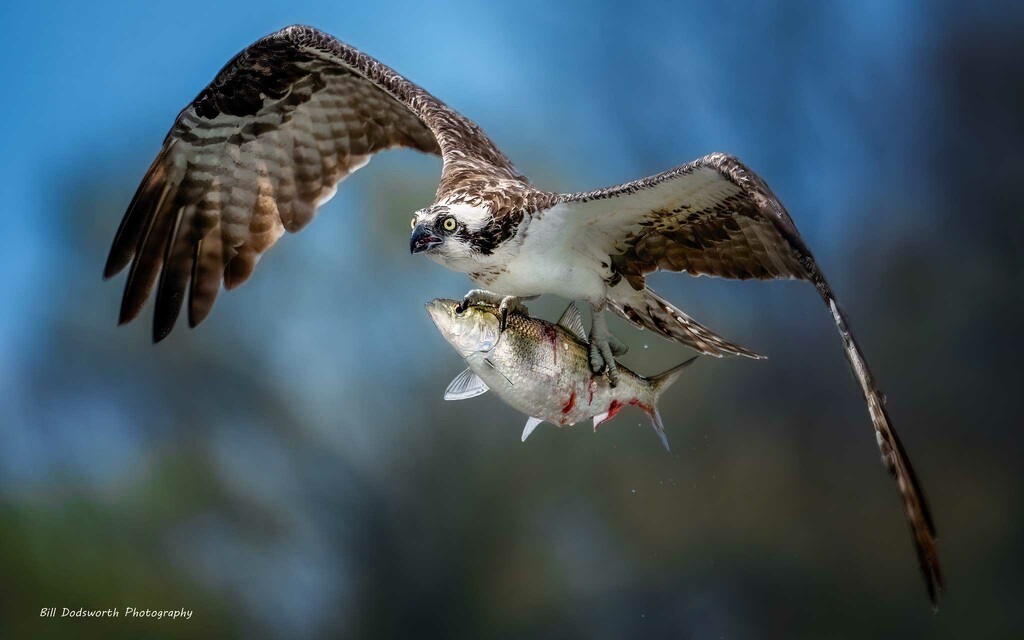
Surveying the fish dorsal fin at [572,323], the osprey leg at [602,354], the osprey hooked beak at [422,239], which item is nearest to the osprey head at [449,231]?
the osprey hooked beak at [422,239]

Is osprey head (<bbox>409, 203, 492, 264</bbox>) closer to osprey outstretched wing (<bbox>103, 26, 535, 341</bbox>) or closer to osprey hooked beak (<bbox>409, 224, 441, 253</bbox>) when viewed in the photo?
osprey hooked beak (<bbox>409, 224, 441, 253</bbox>)

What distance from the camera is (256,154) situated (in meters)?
5.11

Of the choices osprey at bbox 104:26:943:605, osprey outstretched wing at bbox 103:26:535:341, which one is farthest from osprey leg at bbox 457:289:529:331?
osprey outstretched wing at bbox 103:26:535:341

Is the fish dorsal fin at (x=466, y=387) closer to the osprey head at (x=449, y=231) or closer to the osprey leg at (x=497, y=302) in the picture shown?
the osprey leg at (x=497, y=302)

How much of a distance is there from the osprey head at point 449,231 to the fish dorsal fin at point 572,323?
0.40 meters

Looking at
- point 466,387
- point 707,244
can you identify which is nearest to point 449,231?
point 466,387

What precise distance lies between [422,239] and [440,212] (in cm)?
12

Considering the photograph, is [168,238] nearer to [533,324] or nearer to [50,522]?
[533,324]

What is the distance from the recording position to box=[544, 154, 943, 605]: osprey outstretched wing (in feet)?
10.7

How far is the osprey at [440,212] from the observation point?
3.66 meters

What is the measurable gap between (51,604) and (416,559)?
3.44 m

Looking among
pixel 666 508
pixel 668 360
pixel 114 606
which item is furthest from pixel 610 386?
pixel 114 606

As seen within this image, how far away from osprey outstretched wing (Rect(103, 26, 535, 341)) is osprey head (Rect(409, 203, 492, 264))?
1013 millimetres

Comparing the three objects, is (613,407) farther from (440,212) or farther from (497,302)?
(440,212)
